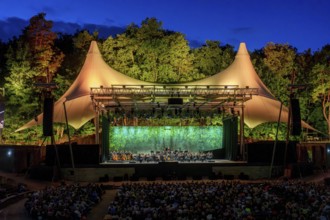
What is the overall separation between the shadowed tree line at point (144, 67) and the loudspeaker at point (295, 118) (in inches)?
486

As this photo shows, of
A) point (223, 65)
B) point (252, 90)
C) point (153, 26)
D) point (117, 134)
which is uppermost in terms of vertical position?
point (153, 26)

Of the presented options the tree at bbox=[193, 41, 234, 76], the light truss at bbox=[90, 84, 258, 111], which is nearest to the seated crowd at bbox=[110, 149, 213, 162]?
the light truss at bbox=[90, 84, 258, 111]

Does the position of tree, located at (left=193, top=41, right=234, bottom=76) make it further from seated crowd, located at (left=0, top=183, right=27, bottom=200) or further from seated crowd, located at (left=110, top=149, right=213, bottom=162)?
seated crowd, located at (left=0, top=183, right=27, bottom=200)

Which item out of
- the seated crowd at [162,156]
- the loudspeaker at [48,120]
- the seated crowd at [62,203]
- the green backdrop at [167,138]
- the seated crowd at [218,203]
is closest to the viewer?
the seated crowd at [218,203]

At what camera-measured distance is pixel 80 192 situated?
13.7 metres

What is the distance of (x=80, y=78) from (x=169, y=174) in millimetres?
6059

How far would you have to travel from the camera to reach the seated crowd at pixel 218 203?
34.8ft

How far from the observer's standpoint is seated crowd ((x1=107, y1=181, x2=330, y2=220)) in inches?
418

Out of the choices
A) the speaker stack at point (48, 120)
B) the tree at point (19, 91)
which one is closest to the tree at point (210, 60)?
the tree at point (19, 91)

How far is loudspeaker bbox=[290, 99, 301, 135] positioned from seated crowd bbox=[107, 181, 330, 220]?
4004 millimetres

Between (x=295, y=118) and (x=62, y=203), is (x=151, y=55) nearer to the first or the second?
(x=295, y=118)

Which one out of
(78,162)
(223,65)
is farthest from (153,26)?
(78,162)

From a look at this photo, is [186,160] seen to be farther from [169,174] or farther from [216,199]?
[216,199]

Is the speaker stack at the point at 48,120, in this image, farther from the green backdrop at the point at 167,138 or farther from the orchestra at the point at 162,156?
the green backdrop at the point at 167,138
